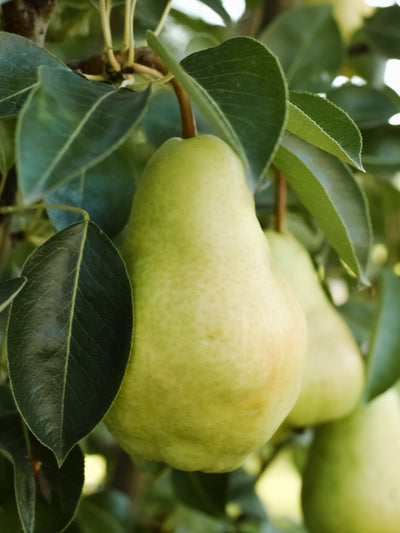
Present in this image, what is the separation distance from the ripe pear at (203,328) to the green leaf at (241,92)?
11cm

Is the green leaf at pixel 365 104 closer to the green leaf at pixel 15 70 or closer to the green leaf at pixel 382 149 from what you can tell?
the green leaf at pixel 382 149

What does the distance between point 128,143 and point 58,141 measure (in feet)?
1.50

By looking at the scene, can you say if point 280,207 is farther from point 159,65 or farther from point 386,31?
point 386,31

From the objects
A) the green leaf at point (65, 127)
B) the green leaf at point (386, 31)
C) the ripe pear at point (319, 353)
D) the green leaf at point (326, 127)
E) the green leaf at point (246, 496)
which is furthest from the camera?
the green leaf at point (246, 496)

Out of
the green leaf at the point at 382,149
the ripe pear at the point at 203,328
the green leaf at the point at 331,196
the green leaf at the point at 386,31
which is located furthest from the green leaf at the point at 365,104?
the ripe pear at the point at 203,328

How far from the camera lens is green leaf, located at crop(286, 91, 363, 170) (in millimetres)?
530

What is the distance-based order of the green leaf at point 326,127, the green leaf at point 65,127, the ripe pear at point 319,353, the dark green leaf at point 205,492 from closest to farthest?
the green leaf at point 65,127 → the green leaf at point 326,127 → the ripe pear at point 319,353 → the dark green leaf at point 205,492

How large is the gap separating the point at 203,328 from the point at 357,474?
20.4 inches

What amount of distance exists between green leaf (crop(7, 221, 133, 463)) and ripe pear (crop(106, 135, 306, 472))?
2 centimetres

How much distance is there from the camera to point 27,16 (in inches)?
26.6

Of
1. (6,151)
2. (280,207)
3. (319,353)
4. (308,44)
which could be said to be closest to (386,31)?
(308,44)

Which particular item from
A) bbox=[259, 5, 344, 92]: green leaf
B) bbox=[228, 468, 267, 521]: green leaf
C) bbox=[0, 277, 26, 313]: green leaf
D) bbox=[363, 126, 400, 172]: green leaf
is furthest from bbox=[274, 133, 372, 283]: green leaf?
bbox=[228, 468, 267, 521]: green leaf

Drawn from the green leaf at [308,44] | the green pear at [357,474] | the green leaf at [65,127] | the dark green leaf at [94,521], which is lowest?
the dark green leaf at [94,521]

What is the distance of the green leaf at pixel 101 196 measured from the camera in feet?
2.31
